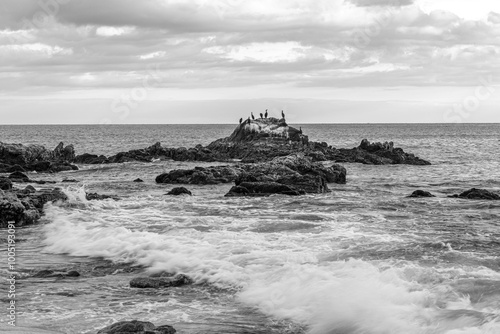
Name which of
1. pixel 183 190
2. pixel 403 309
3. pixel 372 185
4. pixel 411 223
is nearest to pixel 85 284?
pixel 403 309

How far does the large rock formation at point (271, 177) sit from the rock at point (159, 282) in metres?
18.9

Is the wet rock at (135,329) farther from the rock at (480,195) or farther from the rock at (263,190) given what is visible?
the rock at (480,195)

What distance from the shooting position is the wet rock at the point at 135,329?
11.6 metres

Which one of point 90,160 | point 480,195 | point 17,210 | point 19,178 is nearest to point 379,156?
point 90,160

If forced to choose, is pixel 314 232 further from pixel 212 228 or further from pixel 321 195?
pixel 321 195

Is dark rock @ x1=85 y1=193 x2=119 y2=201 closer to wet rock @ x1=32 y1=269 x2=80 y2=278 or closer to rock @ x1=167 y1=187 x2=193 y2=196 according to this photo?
rock @ x1=167 y1=187 x2=193 y2=196

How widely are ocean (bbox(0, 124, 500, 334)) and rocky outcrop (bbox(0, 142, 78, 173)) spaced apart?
24172mm

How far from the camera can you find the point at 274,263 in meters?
17.8

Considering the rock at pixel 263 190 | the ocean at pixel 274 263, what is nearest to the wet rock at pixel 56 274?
the ocean at pixel 274 263

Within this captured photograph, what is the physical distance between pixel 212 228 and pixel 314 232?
154 inches

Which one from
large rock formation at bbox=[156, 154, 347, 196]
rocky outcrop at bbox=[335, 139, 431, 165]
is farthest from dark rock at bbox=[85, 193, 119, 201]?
rocky outcrop at bbox=[335, 139, 431, 165]

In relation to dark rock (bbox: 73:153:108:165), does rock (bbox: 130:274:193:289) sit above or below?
below

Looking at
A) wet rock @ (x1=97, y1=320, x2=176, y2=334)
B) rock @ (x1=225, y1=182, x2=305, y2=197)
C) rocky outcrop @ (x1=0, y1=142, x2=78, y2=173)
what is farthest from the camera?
rocky outcrop @ (x1=0, y1=142, x2=78, y2=173)

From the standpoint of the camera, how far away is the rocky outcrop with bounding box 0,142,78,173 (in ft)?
179
